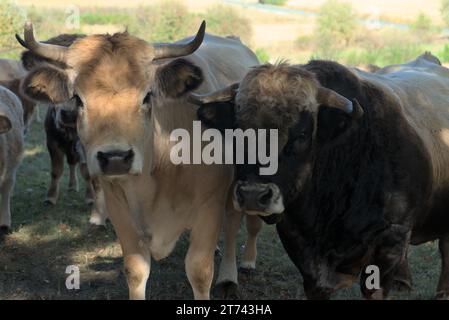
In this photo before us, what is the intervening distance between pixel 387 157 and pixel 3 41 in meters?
19.4

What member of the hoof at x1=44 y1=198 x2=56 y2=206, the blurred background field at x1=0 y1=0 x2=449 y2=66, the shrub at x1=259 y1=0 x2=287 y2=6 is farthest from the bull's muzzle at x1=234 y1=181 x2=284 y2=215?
the shrub at x1=259 y1=0 x2=287 y2=6

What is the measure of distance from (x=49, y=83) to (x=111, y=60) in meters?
0.61

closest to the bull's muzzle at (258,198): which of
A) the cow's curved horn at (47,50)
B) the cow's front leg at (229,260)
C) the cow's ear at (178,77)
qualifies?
the cow's ear at (178,77)

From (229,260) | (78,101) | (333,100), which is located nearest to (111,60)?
(78,101)

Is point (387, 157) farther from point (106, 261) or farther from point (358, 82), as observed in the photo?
point (106, 261)

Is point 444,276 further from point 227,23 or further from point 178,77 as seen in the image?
point 227,23

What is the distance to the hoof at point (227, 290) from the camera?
628cm

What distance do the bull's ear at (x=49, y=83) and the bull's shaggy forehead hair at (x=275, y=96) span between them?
4.07ft

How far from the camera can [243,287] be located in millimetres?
6590

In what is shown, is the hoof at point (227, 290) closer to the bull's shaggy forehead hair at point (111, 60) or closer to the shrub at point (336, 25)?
the bull's shaggy forehead hair at point (111, 60)

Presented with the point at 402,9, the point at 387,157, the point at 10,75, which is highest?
the point at 387,157

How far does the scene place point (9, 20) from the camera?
70.6ft

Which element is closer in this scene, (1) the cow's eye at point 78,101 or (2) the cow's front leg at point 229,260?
Result: (1) the cow's eye at point 78,101

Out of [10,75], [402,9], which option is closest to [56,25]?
[10,75]
